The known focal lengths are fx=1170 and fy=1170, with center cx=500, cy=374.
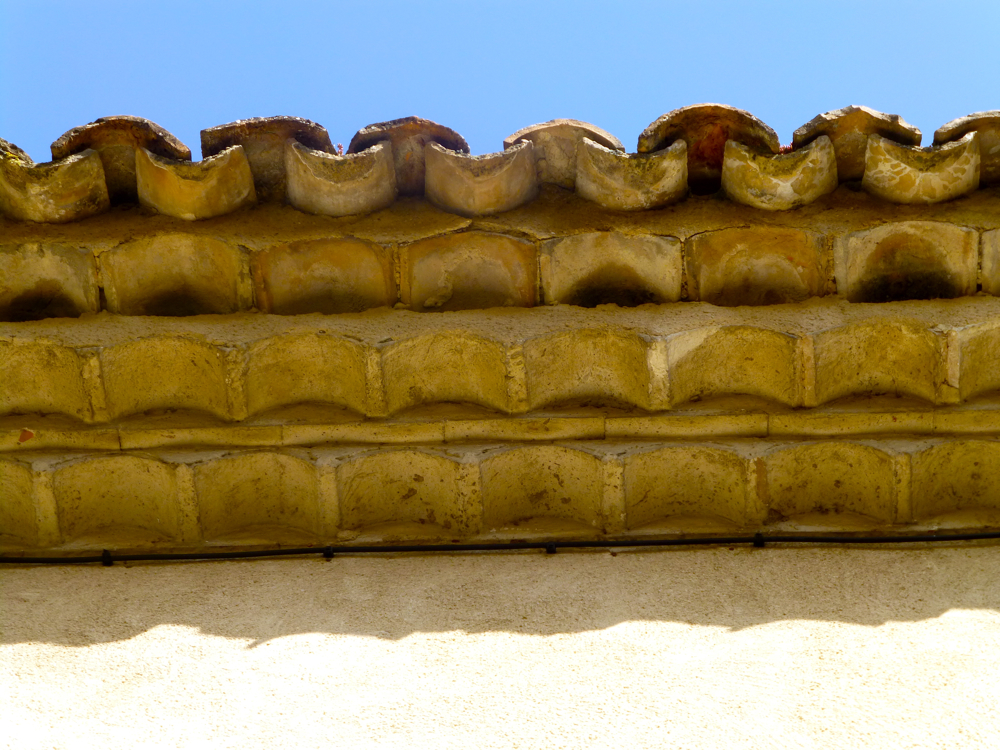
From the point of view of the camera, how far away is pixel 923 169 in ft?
11.5

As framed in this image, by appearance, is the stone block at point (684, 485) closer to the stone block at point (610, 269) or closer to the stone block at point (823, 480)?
the stone block at point (823, 480)

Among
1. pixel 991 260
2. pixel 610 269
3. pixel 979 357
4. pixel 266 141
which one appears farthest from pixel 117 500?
pixel 991 260

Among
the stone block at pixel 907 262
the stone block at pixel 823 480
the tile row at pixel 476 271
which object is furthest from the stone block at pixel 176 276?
the stone block at pixel 907 262

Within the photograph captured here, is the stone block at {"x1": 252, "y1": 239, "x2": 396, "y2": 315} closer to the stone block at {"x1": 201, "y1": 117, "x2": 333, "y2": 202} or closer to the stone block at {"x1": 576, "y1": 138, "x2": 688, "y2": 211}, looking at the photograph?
the stone block at {"x1": 201, "y1": 117, "x2": 333, "y2": 202}

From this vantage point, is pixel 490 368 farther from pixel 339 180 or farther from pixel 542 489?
pixel 339 180

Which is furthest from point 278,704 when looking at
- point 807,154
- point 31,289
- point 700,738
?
point 807,154

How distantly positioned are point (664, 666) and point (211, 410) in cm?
162

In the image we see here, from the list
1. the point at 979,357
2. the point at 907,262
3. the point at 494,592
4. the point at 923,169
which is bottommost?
the point at 494,592

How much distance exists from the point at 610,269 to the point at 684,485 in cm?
75

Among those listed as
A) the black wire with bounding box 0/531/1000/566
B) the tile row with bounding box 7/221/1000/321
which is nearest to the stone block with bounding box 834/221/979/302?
the tile row with bounding box 7/221/1000/321

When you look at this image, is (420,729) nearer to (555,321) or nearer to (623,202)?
(555,321)

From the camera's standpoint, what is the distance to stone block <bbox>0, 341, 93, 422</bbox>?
3.52 m

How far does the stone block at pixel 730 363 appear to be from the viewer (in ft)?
11.4

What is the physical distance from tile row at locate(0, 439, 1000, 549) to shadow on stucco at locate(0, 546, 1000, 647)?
15cm
